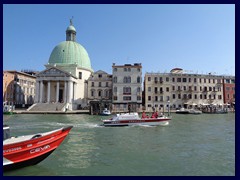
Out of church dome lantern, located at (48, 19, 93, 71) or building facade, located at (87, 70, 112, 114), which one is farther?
church dome lantern, located at (48, 19, 93, 71)

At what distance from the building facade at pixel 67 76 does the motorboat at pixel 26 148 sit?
40852mm

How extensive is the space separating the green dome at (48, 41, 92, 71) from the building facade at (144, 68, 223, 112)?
18.3 meters

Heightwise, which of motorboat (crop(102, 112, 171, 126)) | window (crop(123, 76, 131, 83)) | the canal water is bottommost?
the canal water

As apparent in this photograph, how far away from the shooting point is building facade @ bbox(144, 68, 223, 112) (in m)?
52.7

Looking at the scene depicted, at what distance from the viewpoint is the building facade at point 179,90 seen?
52719 millimetres

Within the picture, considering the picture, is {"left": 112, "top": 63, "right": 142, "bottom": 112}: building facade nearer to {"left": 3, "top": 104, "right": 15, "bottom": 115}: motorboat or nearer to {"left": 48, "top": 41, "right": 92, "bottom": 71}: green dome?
{"left": 48, "top": 41, "right": 92, "bottom": 71}: green dome

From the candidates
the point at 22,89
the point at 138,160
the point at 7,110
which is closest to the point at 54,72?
the point at 7,110

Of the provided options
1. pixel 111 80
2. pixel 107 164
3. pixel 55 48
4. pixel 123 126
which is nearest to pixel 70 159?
pixel 107 164

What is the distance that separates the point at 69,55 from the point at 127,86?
18785mm

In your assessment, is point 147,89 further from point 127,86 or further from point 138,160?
point 138,160

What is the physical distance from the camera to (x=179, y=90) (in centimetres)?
5325

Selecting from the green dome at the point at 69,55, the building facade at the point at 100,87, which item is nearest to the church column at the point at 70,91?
the building facade at the point at 100,87

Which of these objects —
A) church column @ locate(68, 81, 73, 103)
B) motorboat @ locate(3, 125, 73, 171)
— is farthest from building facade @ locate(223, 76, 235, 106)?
motorboat @ locate(3, 125, 73, 171)

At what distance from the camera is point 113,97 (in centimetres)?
5081
